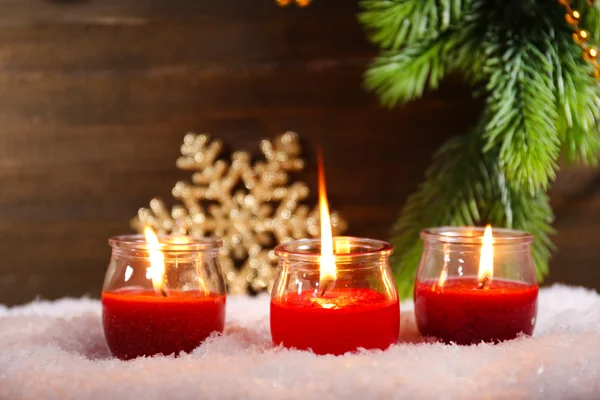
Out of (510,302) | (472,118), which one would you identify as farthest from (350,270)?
(472,118)

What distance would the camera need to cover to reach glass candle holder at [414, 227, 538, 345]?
25.9 inches

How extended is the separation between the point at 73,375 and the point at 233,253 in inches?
27.8

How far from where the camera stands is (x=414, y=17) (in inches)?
31.7

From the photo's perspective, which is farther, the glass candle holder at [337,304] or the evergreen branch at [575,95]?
the evergreen branch at [575,95]

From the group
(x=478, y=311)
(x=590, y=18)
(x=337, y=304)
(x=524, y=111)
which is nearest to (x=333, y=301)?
(x=337, y=304)

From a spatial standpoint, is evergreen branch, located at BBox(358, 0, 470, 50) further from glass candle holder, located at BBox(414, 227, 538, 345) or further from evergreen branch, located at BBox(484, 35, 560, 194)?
glass candle holder, located at BBox(414, 227, 538, 345)

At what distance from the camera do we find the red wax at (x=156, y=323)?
25.4 inches

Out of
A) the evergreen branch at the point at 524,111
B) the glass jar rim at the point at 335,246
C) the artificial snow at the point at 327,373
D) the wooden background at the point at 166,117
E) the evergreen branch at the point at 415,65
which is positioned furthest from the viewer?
the wooden background at the point at 166,117

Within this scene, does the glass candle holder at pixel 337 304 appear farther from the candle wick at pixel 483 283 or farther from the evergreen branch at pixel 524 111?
the evergreen branch at pixel 524 111

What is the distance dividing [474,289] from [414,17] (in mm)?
339

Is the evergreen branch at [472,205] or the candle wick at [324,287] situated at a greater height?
the evergreen branch at [472,205]

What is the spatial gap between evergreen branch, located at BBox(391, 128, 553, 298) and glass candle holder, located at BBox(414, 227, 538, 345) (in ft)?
0.47

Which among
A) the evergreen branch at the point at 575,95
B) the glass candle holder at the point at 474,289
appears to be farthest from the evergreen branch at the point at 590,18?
the glass candle holder at the point at 474,289

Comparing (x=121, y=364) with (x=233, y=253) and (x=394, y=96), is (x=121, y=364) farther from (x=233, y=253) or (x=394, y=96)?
(x=233, y=253)
